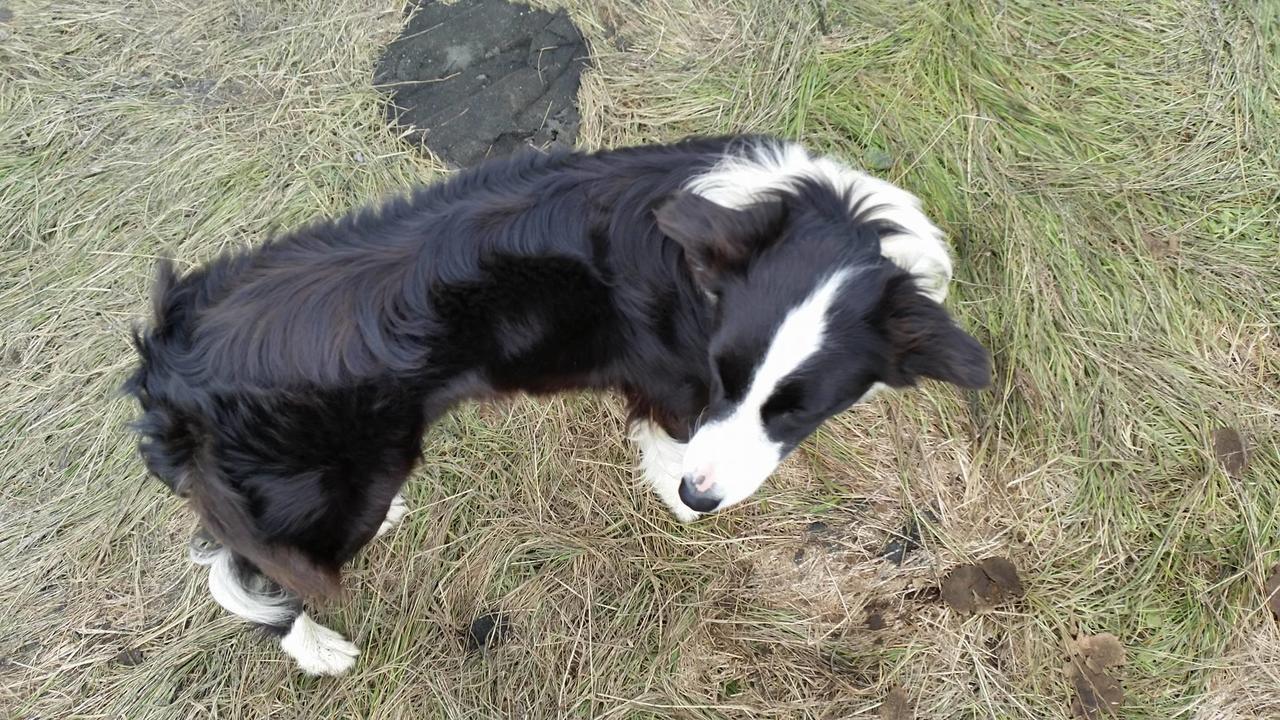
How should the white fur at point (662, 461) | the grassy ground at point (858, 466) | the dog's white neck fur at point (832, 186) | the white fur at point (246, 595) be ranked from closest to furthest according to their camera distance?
1. the dog's white neck fur at point (832, 186)
2. the white fur at point (246, 595)
3. the white fur at point (662, 461)
4. the grassy ground at point (858, 466)

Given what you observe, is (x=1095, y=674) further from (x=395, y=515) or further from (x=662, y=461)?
Result: (x=395, y=515)

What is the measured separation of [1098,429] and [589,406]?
2.04m

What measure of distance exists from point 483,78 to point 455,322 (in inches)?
68.3

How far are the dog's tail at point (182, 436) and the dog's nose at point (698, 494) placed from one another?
113 centimetres

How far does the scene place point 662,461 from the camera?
2.81m

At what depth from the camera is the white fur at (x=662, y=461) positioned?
8.87 feet

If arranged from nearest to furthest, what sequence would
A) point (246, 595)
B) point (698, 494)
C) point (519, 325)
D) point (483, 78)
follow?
point (698, 494) → point (519, 325) → point (246, 595) → point (483, 78)

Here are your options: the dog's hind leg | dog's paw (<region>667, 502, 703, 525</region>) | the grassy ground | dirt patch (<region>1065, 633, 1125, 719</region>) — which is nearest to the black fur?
the dog's hind leg

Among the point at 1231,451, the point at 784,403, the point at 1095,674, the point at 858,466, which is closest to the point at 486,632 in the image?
the point at 858,466

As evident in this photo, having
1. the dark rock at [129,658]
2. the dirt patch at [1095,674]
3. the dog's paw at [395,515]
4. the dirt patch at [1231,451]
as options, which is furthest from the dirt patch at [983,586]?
the dark rock at [129,658]

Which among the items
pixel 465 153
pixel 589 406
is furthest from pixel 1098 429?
pixel 465 153

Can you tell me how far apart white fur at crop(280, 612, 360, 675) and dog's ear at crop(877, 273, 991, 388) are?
226cm

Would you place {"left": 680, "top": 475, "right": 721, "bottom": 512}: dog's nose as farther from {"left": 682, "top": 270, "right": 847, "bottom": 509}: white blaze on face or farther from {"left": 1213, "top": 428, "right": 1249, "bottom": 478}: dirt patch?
{"left": 1213, "top": 428, "right": 1249, "bottom": 478}: dirt patch

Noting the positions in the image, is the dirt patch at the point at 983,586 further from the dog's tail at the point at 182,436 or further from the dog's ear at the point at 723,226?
the dog's tail at the point at 182,436
